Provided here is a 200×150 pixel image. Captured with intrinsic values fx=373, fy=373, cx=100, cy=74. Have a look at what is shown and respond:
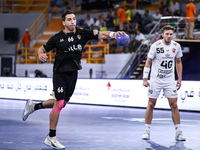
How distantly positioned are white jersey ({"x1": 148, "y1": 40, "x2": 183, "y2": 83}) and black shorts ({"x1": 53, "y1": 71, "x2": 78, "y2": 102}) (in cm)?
171

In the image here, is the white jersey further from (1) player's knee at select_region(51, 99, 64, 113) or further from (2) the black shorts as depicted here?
(1) player's knee at select_region(51, 99, 64, 113)

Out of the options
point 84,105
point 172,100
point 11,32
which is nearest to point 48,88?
point 84,105

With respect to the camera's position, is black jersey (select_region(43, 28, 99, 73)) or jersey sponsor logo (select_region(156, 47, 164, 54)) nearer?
black jersey (select_region(43, 28, 99, 73))

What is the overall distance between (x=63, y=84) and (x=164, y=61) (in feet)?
6.86

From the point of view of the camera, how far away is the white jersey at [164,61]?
7074mm

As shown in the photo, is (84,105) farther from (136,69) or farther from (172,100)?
(172,100)

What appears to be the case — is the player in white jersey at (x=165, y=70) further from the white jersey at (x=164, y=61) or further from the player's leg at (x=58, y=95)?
the player's leg at (x=58, y=95)

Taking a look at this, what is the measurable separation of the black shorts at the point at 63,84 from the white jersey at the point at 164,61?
1713 millimetres

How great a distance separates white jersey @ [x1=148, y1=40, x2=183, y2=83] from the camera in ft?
23.2

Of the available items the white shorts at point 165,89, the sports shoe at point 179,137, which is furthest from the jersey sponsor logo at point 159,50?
the sports shoe at point 179,137

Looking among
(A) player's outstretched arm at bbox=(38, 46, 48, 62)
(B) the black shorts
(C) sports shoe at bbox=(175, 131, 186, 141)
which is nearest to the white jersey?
(C) sports shoe at bbox=(175, 131, 186, 141)

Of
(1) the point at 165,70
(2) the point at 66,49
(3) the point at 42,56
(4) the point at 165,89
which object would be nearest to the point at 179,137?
(4) the point at 165,89

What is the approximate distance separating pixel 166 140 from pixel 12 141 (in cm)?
275

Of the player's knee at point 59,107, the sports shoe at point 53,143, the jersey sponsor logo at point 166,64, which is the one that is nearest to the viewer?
the sports shoe at point 53,143
